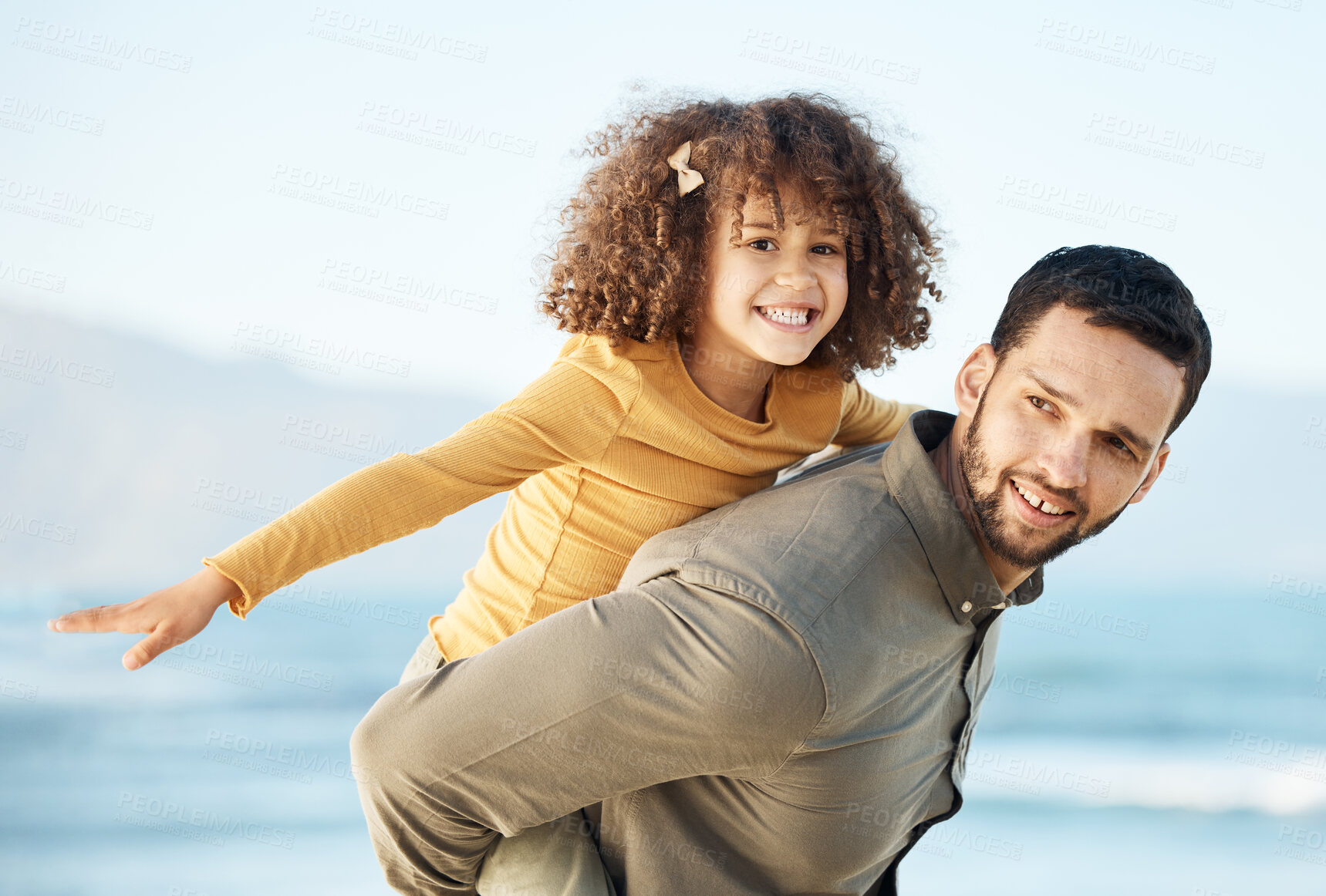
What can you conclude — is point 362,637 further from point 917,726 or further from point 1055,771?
point 917,726

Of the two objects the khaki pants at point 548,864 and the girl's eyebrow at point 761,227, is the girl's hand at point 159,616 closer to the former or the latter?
the khaki pants at point 548,864

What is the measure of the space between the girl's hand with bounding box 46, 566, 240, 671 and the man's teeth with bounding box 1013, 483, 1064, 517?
1.10 m

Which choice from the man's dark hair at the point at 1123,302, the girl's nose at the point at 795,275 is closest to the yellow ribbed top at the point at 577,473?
the girl's nose at the point at 795,275

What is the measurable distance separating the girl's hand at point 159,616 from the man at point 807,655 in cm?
29

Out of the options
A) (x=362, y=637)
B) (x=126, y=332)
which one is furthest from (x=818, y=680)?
(x=126, y=332)

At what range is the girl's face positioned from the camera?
1789 mm

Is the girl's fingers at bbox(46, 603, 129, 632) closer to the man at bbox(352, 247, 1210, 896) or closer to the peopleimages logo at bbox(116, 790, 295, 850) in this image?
the man at bbox(352, 247, 1210, 896)

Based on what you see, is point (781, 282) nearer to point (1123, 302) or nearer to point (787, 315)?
point (787, 315)

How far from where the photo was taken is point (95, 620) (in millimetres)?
1280

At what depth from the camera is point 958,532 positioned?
151 centimetres

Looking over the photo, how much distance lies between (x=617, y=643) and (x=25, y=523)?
23.0 feet

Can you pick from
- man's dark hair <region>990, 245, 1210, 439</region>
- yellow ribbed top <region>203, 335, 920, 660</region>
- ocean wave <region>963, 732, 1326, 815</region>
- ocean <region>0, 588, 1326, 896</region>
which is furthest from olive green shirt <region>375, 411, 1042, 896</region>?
ocean wave <region>963, 732, 1326, 815</region>

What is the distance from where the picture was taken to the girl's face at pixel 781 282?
179 cm

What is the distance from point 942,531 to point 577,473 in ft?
2.01
